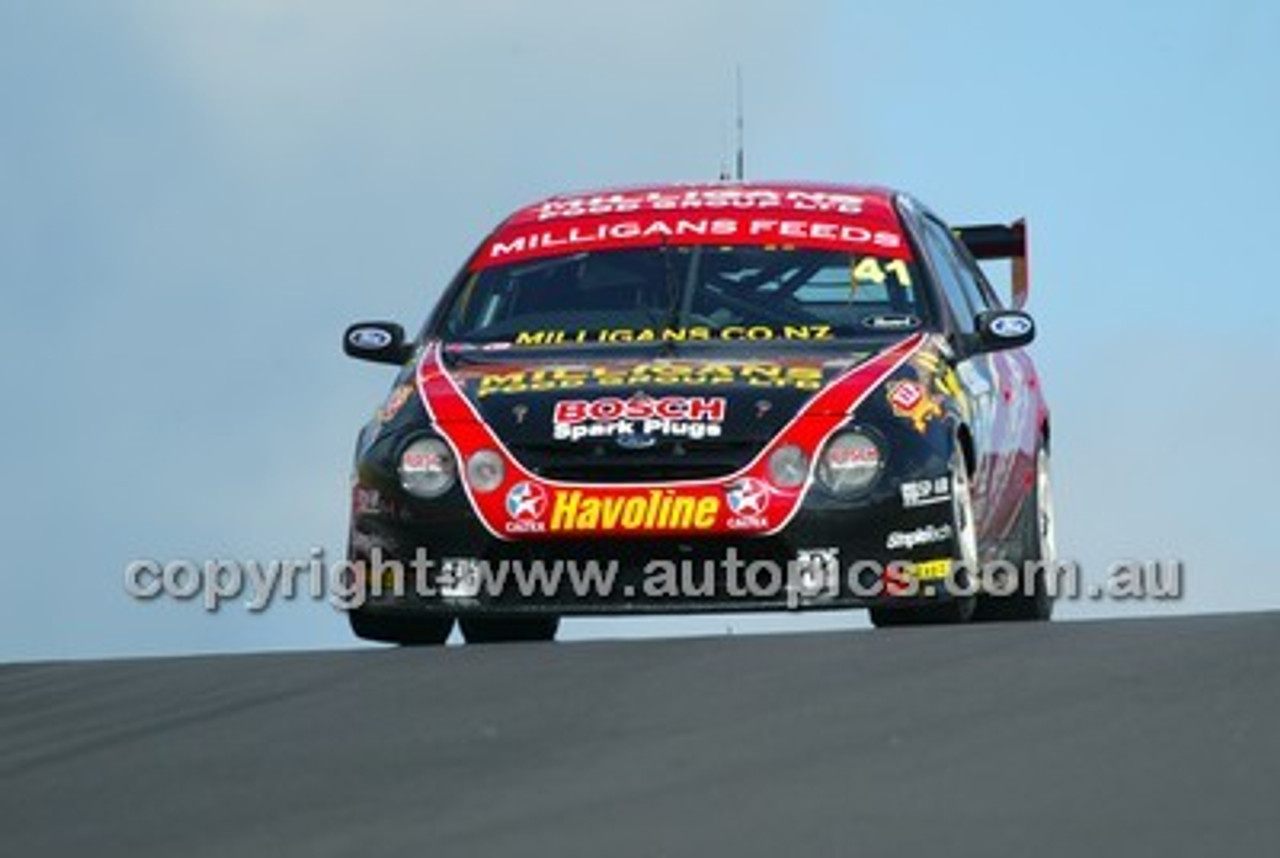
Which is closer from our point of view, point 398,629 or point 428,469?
point 428,469

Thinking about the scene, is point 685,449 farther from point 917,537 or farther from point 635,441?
point 917,537

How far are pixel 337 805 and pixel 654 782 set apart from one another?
1.77 feet

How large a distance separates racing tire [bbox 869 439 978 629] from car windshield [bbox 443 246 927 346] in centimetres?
75

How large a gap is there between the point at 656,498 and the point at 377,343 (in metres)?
1.65

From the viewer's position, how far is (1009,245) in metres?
14.7

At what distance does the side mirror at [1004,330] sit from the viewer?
11.3 meters

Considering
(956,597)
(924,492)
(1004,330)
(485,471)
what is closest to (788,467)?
(924,492)

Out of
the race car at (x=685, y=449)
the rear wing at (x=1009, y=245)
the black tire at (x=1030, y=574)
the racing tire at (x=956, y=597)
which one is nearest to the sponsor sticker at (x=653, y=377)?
the race car at (x=685, y=449)

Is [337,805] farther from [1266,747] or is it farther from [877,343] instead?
[877,343]

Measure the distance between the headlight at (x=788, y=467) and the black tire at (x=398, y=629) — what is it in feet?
3.58

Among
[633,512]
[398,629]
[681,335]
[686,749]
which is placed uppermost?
[681,335]

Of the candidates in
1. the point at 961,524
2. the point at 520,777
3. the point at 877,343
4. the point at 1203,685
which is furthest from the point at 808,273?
the point at 520,777

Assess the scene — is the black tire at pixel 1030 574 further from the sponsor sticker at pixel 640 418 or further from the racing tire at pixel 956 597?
the sponsor sticker at pixel 640 418

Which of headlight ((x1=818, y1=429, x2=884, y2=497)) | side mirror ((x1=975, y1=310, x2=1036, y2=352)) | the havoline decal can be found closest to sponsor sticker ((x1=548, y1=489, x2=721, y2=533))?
the havoline decal
